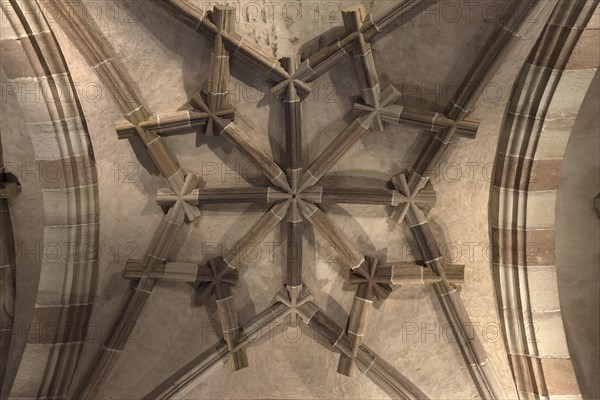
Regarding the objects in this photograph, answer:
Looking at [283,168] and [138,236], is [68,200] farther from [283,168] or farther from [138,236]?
[283,168]

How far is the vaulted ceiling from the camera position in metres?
5.61

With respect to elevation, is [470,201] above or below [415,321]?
above

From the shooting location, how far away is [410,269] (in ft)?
20.4

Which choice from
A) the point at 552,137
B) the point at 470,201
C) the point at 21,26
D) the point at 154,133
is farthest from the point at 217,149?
the point at 552,137

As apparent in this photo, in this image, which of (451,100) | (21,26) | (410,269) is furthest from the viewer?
(410,269)

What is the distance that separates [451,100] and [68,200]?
4.10m

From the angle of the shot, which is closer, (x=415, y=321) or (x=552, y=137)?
(x=552, y=137)

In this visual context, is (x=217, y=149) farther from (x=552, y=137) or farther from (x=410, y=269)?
(x=552, y=137)

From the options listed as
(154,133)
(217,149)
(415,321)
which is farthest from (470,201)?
(154,133)

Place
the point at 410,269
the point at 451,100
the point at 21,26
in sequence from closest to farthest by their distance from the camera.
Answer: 1. the point at 21,26
2. the point at 451,100
3. the point at 410,269

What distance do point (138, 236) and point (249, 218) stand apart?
1.22 metres

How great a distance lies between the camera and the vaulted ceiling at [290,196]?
561 centimetres

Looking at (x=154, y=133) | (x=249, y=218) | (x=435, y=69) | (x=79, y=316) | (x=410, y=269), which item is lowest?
(x=79, y=316)

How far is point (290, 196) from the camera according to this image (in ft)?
19.9
